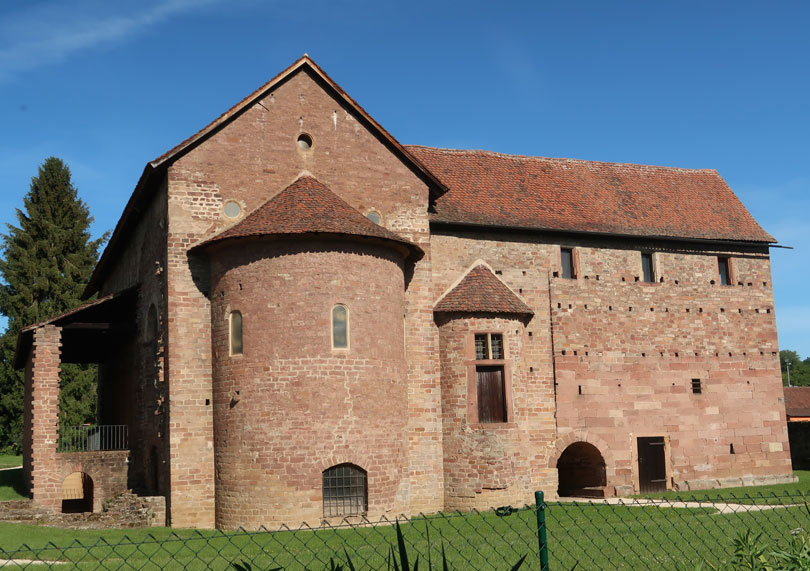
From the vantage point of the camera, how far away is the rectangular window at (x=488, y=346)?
2305 cm

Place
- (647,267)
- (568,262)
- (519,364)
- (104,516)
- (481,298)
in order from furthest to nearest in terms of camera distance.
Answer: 1. (647,267)
2. (568,262)
3. (519,364)
4. (481,298)
5. (104,516)

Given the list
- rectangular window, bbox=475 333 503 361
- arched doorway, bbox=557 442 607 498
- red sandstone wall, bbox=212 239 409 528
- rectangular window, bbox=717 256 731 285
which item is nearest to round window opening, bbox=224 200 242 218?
red sandstone wall, bbox=212 239 409 528

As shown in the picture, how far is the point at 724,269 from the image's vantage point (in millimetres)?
29047

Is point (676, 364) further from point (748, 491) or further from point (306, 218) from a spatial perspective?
point (306, 218)

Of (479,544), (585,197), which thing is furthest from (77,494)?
(585,197)

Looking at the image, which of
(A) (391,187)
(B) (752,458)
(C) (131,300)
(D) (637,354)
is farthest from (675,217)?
(C) (131,300)

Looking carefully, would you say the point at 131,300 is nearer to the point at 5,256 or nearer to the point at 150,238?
the point at 150,238

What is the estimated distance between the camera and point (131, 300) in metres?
24.4

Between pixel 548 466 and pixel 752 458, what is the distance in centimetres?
844

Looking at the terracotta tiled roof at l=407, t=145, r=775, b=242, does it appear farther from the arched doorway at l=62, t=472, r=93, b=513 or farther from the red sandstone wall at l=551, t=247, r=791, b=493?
the arched doorway at l=62, t=472, r=93, b=513

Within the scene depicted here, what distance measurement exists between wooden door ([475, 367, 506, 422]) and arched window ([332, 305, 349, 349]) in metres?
4.78

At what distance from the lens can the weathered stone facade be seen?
64.3 feet

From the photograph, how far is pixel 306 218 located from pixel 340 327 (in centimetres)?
287

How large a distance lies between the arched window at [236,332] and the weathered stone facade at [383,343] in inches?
5.8
